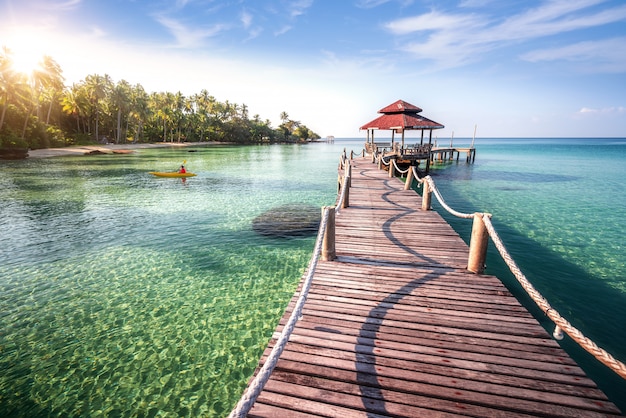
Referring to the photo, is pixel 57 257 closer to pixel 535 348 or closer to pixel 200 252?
pixel 200 252

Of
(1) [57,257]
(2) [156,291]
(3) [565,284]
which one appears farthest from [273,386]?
(1) [57,257]

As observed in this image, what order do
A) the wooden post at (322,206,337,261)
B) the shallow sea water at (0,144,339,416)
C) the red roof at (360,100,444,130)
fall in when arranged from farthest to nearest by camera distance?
the red roof at (360,100,444,130)
the wooden post at (322,206,337,261)
the shallow sea water at (0,144,339,416)

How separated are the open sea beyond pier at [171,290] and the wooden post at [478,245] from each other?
2.66 metres

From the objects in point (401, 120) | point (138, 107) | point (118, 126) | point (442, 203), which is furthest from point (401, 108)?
point (118, 126)

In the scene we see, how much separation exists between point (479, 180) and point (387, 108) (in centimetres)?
1121

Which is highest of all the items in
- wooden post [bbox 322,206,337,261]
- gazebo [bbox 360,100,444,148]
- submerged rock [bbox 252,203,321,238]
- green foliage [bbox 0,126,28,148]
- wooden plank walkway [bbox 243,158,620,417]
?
gazebo [bbox 360,100,444,148]

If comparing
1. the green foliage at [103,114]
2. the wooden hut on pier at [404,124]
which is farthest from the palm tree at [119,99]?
the wooden hut on pier at [404,124]

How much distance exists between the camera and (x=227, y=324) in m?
6.01

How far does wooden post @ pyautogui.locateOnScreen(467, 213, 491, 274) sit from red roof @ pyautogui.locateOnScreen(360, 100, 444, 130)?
2056 centimetres

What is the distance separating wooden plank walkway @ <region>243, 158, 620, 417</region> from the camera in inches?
101

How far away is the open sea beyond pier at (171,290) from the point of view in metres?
4.50

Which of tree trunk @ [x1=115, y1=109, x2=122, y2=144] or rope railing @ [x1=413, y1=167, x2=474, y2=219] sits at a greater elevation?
tree trunk @ [x1=115, y1=109, x2=122, y2=144]

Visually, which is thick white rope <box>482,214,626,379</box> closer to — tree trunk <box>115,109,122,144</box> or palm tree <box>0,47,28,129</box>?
palm tree <box>0,47,28,129</box>

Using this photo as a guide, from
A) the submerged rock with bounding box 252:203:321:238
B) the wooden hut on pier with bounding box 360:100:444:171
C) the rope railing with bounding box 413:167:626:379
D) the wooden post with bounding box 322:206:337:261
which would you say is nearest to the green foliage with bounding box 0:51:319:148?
the submerged rock with bounding box 252:203:321:238
